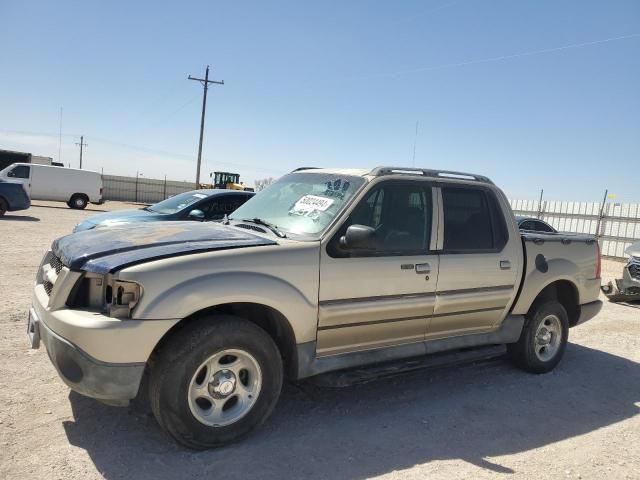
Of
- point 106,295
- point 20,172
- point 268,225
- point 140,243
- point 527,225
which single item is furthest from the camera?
point 20,172

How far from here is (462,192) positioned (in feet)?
15.3

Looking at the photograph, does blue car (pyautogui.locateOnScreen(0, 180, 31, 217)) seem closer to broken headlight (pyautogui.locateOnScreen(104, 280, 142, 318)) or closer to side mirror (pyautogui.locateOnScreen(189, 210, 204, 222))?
side mirror (pyautogui.locateOnScreen(189, 210, 204, 222))

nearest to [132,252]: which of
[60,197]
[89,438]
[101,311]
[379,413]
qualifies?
[101,311]

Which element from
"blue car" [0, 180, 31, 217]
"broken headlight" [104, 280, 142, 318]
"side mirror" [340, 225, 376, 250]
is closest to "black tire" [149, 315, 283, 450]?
"broken headlight" [104, 280, 142, 318]

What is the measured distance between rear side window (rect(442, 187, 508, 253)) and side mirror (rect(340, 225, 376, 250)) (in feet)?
3.43

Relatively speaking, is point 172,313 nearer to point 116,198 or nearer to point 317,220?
point 317,220

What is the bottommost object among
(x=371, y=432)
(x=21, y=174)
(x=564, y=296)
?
(x=371, y=432)

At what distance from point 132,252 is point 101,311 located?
1.33 ft

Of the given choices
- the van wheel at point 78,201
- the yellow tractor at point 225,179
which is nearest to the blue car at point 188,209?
the van wheel at point 78,201

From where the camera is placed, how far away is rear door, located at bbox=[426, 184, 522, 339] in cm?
437

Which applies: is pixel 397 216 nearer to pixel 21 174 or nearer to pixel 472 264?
pixel 472 264

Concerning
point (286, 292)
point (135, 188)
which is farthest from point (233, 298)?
point (135, 188)

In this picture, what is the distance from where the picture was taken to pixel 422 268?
13.6ft

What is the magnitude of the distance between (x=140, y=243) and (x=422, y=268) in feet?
7.23
